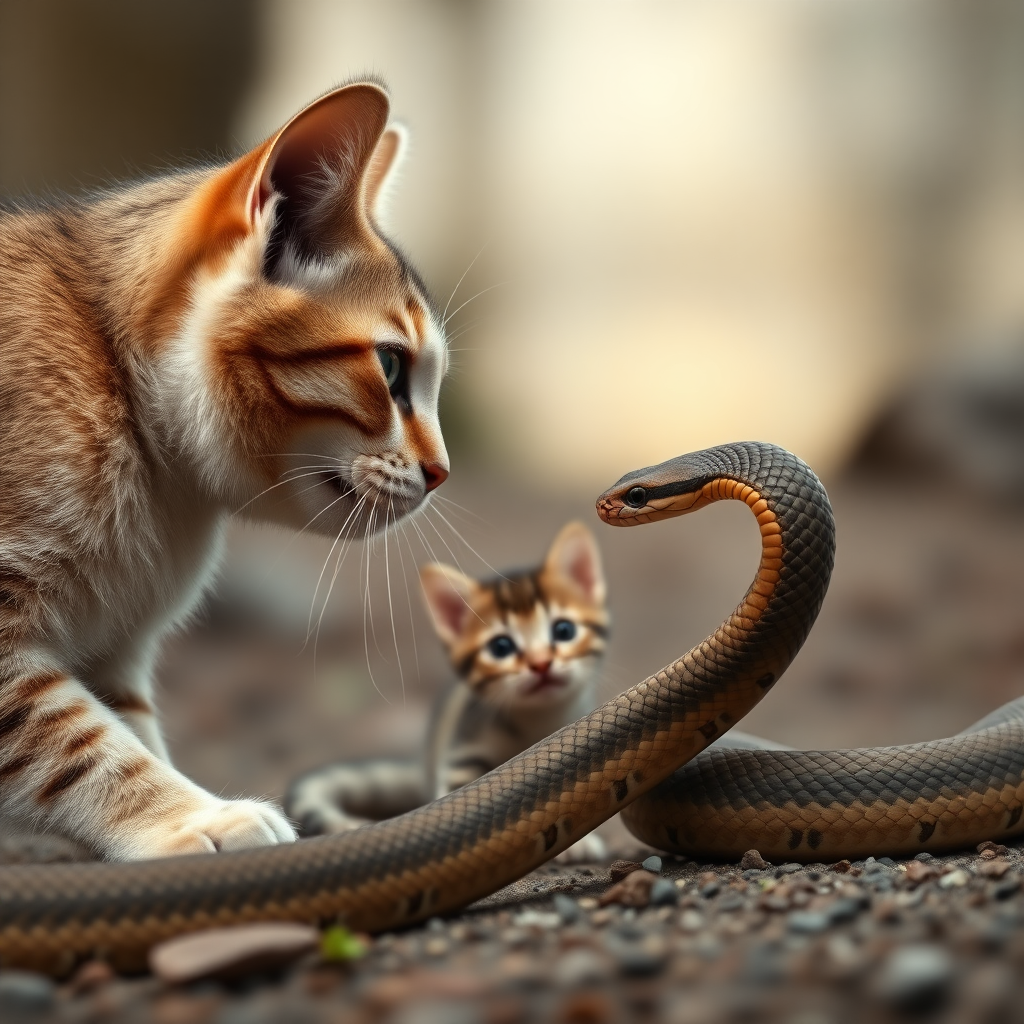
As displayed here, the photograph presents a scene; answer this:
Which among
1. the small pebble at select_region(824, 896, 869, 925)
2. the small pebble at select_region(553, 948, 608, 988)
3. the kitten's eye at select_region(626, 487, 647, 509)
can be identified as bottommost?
the small pebble at select_region(824, 896, 869, 925)

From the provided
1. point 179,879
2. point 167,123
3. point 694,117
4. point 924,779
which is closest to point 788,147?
point 694,117

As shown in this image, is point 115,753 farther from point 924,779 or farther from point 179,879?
point 924,779

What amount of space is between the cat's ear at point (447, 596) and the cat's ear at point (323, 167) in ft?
4.61

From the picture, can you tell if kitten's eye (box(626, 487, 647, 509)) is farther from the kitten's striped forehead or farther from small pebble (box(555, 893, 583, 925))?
the kitten's striped forehead

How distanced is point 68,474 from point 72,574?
0.22 metres

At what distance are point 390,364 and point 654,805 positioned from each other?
1212 mm

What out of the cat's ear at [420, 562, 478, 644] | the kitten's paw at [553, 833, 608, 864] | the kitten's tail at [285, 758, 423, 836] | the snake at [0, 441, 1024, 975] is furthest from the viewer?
the cat's ear at [420, 562, 478, 644]

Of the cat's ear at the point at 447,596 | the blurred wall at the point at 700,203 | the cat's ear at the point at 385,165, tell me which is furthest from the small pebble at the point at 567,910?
the blurred wall at the point at 700,203

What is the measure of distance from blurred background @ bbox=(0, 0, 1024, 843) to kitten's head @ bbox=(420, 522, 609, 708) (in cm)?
474

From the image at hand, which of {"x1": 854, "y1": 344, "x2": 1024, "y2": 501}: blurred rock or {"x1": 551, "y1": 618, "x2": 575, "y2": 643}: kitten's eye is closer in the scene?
{"x1": 551, "y1": 618, "x2": 575, "y2": 643}: kitten's eye

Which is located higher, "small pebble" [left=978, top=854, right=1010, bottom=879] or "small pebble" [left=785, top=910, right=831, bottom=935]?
"small pebble" [left=785, top=910, right=831, bottom=935]

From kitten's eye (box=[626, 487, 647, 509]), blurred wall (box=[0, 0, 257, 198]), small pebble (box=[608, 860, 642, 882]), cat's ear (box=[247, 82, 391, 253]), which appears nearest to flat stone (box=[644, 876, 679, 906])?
small pebble (box=[608, 860, 642, 882])

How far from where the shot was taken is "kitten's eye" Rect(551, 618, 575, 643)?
11.9 feet

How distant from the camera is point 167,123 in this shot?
10180 mm
